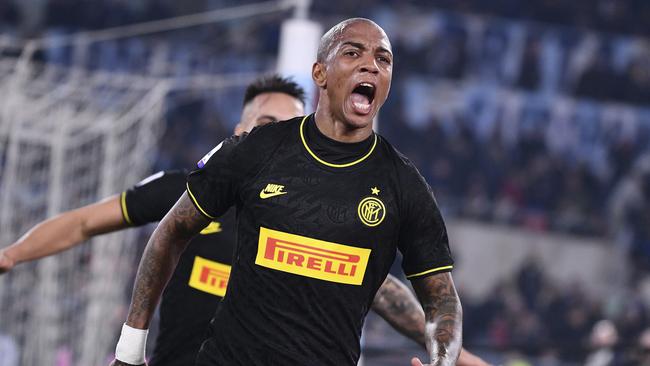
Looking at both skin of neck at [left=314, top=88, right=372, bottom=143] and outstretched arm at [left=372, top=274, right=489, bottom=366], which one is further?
outstretched arm at [left=372, top=274, right=489, bottom=366]

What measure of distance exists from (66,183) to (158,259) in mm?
6173

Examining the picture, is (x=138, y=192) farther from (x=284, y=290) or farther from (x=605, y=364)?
(x=605, y=364)

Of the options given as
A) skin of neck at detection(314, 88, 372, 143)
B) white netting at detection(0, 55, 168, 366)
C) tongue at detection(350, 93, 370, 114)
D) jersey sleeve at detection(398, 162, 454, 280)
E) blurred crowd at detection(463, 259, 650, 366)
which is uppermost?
tongue at detection(350, 93, 370, 114)

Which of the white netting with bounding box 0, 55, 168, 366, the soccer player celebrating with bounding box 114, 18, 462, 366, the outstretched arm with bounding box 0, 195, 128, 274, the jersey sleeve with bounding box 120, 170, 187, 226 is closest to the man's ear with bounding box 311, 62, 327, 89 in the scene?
the soccer player celebrating with bounding box 114, 18, 462, 366

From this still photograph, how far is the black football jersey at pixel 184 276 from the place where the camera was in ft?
12.3

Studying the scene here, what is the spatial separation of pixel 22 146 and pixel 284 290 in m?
6.75

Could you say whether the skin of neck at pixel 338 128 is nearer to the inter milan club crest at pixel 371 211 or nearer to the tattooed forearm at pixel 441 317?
the inter milan club crest at pixel 371 211

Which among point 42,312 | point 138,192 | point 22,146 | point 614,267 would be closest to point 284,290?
point 138,192

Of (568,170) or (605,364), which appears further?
(568,170)

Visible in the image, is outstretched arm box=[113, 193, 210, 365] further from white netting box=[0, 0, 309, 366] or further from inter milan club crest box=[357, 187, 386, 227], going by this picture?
white netting box=[0, 0, 309, 366]

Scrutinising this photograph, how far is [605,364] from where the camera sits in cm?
775

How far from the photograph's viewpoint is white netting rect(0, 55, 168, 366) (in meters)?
7.50

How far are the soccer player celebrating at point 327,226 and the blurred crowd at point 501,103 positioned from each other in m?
10.6

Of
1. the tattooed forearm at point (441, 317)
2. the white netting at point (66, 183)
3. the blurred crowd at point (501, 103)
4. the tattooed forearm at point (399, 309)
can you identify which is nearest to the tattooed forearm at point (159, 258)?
the tattooed forearm at point (441, 317)
